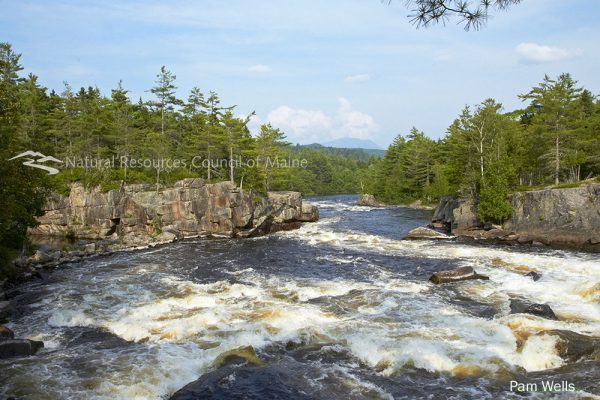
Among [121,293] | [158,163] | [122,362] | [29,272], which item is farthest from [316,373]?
[158,163]

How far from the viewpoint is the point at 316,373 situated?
523 inches

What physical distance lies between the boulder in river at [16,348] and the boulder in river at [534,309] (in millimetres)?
19357

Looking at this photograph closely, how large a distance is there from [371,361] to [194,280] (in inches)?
573

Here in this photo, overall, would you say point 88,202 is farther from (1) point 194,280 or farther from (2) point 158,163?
(1) point 194,280

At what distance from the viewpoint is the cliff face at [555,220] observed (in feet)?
115

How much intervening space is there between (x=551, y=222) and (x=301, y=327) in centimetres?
2968

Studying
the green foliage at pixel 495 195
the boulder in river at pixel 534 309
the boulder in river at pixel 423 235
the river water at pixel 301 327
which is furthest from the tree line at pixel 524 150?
the boulder in river at pixel 534 309

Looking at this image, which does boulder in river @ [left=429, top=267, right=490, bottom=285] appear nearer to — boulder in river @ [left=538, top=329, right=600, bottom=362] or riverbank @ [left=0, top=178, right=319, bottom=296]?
boulder in river @ [left=538, top=329, right=600, bottom=362]

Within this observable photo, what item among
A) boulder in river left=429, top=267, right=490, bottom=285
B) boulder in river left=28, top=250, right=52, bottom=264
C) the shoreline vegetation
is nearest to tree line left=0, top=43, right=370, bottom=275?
the shoreline vegetation

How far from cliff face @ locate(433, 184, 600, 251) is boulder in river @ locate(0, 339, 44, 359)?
119 feet

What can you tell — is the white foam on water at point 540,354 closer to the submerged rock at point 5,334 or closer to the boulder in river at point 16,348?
the boulder in river at point 16,348

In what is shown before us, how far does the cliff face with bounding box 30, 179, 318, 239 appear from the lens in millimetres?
44156

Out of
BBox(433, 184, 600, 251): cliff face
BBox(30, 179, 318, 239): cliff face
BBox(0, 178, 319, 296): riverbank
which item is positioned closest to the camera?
BBox(433, 184, 600, 251): cliff face

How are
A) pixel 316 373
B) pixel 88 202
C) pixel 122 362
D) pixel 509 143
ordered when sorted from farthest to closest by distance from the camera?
1. pixel 509 143
2. pixel 88 202
3. pixel 122 362
4. pixel 316 373
